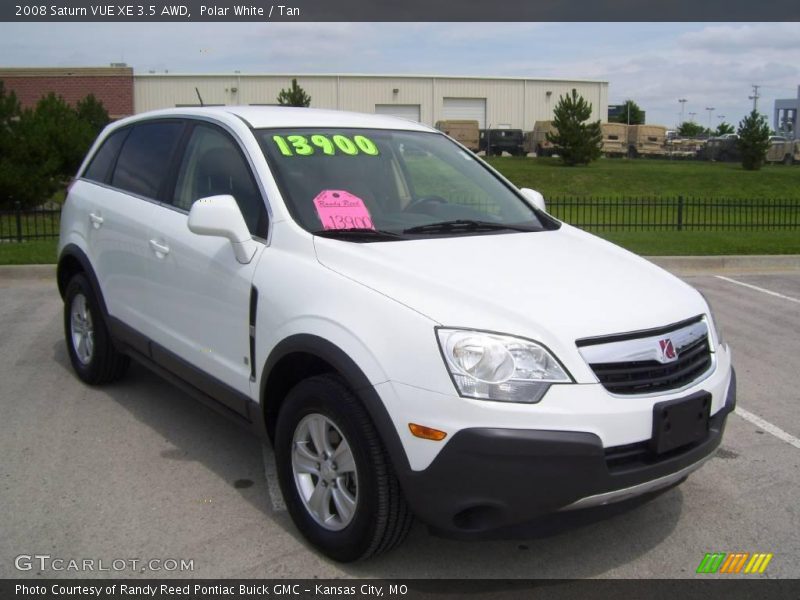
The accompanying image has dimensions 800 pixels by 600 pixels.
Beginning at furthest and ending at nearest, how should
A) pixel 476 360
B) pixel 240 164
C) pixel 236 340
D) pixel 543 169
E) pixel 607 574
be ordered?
pixel 543 169 < pixel 240 164 < pixel 236 340 < pixel 607 574 < pixel 476 360

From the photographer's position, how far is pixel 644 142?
168 ft

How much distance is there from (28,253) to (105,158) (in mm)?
6262

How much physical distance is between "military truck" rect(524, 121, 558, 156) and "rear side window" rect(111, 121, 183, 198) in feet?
132

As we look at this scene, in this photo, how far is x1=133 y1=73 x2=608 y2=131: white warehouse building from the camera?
48875 millimetres

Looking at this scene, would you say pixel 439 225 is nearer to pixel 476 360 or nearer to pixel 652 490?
pixel 476 360

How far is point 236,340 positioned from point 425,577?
54.5 inches

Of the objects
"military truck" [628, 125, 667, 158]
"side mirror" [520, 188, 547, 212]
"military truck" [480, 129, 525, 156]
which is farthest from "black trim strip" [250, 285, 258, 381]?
"military truck" [628, 125, 667, 158]

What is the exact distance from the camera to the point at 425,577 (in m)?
3.41

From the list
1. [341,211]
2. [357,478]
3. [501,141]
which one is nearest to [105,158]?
[341,211]

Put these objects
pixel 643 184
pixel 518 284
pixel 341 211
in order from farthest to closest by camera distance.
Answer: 1. pixel 643 184
2. pixel 341 211
3. pixel 518 284

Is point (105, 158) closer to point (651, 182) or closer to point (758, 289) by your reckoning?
point (758, 289)

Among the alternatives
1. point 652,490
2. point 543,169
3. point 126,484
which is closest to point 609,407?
point 652,490

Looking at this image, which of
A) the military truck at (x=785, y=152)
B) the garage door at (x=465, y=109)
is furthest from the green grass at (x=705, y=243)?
the garage door at (x=465, y=109)

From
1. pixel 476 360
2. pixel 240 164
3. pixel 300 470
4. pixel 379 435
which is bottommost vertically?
pixel 300 470
